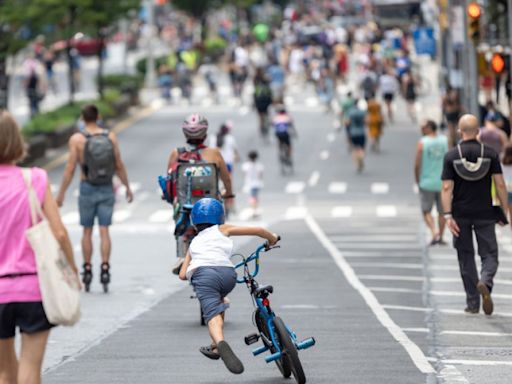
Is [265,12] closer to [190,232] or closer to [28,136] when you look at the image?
[28,136]

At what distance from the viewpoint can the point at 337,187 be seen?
127 ft

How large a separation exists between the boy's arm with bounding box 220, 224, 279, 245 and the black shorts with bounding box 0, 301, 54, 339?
10.3 feet

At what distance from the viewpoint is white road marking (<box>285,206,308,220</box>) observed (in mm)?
32022

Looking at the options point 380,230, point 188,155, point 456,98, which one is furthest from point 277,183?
point 188,155

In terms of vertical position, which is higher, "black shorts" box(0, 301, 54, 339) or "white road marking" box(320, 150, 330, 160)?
"black shorts" box(0, 301, 54, 339)

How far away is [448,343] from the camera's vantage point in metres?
13.5

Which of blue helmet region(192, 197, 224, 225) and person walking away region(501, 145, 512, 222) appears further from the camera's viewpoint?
person walking away region(501, 145, 512, 222)

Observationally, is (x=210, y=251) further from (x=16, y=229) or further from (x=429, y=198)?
(x=429, y=198)

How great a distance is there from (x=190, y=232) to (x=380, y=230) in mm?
13724

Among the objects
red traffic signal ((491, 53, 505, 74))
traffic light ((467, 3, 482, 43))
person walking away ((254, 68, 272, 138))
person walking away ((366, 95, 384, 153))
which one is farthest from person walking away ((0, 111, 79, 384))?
person walking away ((254, 68, 272, 138))

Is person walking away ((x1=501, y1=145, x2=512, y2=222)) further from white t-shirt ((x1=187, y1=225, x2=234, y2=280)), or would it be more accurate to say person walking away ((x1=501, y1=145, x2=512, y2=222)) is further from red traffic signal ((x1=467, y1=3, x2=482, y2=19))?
red traffic signal ((x1=467, y1=3, x2=482, y2=19))

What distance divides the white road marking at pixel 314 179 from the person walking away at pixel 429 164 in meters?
16.2

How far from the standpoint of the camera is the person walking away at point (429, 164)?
2228cm

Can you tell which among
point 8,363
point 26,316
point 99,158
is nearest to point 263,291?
point 8,363
